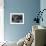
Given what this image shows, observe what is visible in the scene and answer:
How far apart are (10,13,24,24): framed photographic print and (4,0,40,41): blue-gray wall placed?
0.40 ft

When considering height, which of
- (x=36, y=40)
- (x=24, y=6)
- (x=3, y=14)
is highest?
(x=24, y=6)

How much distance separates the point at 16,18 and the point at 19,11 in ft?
1.03

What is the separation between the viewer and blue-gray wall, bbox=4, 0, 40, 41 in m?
5.30

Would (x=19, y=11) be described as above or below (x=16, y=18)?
above

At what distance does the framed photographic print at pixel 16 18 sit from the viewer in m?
5.34

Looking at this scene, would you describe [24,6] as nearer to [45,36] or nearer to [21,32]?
[21,32]

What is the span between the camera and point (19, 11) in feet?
17.5

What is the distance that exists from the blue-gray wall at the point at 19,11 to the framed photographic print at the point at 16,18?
12 cm

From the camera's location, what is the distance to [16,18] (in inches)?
212

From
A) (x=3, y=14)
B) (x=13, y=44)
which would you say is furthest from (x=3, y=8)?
(x=13, y=44)

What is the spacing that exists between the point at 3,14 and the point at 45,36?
3.03 m

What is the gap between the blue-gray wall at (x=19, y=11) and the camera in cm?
530

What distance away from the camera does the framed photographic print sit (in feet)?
17.5

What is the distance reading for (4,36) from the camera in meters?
5.33
